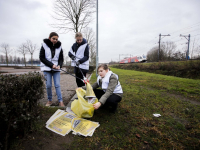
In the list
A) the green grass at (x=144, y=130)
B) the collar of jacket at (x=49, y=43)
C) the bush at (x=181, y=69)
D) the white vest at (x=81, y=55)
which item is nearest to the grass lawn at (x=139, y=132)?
the green grass at (x=144, y=130)

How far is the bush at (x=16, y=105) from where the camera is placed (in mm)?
1242

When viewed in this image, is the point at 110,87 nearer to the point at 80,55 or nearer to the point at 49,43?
the point at 80,55

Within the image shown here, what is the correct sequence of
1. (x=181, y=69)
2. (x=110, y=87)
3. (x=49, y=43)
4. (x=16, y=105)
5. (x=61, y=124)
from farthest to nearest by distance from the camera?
(x=181, y=69)
(x=49, y=43)
(x=110, y=87)
(x=61, y=124)
(x=16, y=105)

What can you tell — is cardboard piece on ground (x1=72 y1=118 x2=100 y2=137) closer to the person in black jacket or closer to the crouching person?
the crouching person

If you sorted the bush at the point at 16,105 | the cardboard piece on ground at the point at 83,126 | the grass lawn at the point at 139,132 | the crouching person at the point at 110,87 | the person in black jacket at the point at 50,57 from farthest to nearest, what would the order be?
the person in black jacket at the point at 50,57, the crouching person at the point at 110,87, the cardboard piece on ground at the point at 83,126, the grass lawn at the point at 139,132, the bush at the point at 16,105

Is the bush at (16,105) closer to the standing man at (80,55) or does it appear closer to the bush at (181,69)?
the standing man at (80,55)

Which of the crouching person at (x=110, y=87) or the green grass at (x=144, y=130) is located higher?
the crouching person at (x=110, y=87)

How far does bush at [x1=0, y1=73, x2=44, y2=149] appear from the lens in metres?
1.24

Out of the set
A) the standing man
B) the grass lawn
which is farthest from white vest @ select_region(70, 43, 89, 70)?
the grass lawn

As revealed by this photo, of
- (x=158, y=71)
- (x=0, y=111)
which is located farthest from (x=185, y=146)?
(x=158, y=71)

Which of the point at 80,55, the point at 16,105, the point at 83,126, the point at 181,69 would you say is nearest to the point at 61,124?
the point at 83,126

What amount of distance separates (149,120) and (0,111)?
228cm

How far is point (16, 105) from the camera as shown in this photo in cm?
127

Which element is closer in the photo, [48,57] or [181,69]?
[48,57]
